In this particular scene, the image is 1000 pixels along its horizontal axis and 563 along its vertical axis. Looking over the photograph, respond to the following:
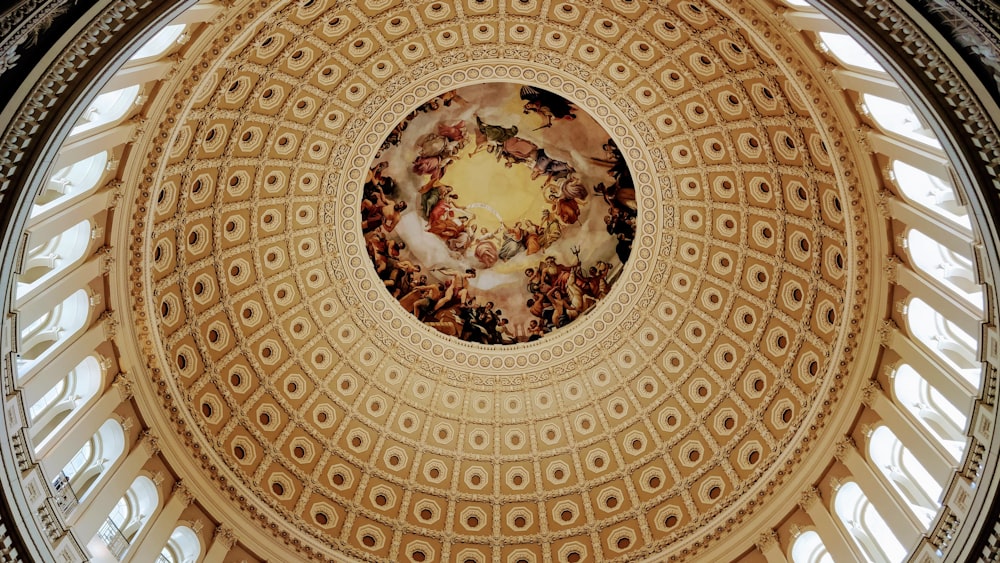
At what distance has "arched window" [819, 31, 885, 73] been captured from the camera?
52.9 ft

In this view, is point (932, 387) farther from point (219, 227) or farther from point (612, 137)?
point (219, 227)

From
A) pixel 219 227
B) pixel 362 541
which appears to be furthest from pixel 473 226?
pixel 362 541

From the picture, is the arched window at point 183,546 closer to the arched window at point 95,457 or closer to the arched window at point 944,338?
the arched window at point 95,457

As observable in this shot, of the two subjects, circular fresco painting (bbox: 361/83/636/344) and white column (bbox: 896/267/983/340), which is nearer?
white column (bbox: 896/267/983/340)

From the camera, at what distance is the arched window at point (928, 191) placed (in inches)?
619

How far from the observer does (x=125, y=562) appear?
18.1m

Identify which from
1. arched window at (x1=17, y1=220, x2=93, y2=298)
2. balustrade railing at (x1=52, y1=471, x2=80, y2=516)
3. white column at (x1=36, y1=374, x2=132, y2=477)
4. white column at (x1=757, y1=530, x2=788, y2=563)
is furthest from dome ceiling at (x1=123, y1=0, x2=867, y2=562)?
balustrade railing at (x1=52, y1=471, x2=80, y2=516)

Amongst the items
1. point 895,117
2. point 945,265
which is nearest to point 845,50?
point 895,117

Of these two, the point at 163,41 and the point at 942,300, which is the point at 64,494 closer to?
the point at 163,41

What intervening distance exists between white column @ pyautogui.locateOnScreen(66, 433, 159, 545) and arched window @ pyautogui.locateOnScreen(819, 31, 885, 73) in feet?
63.2

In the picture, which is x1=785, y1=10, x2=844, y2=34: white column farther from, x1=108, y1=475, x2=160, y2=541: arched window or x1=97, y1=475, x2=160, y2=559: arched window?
x1=108, y1=475, x2=160, y2=541: arched window

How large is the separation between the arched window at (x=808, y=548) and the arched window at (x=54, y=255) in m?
20.2

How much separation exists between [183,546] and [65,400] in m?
5.82

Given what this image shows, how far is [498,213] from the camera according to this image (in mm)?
32219
